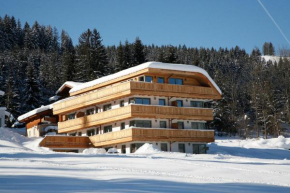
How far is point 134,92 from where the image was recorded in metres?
44.2

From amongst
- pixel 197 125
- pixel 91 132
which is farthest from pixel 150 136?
pixel 91 132

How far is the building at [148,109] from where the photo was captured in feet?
147

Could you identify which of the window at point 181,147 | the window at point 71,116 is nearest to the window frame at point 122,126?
the window at point 181,147

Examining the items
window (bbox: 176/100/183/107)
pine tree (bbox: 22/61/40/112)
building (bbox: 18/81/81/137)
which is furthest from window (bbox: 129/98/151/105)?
pine tree (bbox: 22/61/40/112)

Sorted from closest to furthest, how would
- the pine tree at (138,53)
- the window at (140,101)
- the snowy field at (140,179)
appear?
the snowy field at (140,179) < the window at (140,101) < the pine tree at (138,53)

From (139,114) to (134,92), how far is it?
7.68 ft

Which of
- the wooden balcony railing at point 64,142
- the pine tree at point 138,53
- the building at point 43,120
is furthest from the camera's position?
the pine tree at point 138,53

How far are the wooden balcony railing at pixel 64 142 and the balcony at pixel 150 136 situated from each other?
1.03 meters

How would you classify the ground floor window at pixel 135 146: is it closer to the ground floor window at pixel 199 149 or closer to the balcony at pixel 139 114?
the balcony at pixel 139 114

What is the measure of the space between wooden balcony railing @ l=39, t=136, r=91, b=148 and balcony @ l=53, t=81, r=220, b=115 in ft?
14.2

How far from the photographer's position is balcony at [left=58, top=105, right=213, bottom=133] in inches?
1740

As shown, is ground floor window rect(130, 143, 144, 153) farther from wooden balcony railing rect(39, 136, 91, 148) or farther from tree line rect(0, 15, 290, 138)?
tree line rect(0, 15, 290, 138)

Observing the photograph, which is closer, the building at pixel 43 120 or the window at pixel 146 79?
the window at pixel 146 79

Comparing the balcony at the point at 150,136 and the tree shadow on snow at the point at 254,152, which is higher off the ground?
the balcony at the point at 150,136
